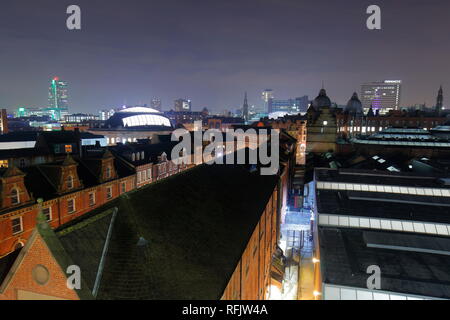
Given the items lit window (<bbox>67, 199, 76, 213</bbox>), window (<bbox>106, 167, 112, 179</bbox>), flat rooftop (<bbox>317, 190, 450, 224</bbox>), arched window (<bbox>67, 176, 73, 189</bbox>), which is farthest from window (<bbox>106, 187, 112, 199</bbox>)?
flat rooftop (<bbox>317, 190, 450, 224</bbox>)

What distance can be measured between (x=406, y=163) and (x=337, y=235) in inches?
1544

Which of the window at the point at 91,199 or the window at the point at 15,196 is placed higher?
the window at the point at 15,196

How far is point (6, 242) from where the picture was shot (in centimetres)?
2364

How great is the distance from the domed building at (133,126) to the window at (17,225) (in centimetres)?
7672

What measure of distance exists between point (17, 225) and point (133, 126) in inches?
3829

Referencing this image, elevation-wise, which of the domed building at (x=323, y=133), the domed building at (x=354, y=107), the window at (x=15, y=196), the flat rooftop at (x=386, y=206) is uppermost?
the domed building at (x=354, y=107)

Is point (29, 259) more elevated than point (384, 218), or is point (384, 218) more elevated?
point (29, 259)

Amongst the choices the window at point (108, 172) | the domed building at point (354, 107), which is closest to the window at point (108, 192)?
the window at point (108, 172)

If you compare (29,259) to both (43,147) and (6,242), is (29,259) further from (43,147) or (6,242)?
(43,147)

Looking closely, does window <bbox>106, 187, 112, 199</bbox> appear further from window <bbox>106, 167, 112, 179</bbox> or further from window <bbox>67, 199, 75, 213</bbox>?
window <bbox>67, 199, 75, 213</bbox>

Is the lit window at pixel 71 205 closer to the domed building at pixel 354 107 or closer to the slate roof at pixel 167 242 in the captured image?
the slate roof at pixel 167 242

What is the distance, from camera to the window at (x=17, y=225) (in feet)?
79.8

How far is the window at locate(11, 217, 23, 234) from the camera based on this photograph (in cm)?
2433

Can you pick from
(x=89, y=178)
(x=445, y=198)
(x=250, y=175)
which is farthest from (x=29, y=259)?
(x=445, y=198)
